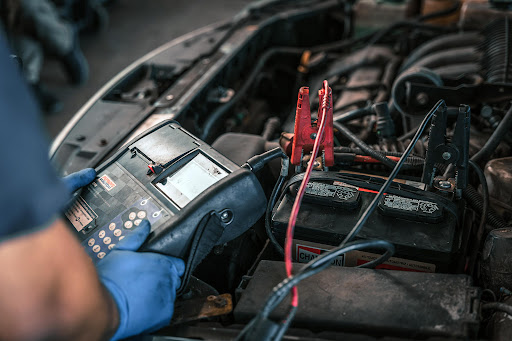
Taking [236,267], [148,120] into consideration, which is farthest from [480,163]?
[148,120]

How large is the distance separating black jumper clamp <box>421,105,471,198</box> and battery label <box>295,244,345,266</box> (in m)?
0.28

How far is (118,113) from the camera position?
172 centimetres

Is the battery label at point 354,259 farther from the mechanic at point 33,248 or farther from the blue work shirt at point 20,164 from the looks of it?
the blue work shirt at point 20,164

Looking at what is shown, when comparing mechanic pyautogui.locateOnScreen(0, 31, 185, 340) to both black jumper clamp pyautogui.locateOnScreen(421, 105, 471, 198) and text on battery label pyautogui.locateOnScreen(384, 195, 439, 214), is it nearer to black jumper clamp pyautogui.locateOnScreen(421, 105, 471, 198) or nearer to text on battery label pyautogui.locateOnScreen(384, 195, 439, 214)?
text on battery label pyautogui.locateOnScreen(384, 195, 439, 214)

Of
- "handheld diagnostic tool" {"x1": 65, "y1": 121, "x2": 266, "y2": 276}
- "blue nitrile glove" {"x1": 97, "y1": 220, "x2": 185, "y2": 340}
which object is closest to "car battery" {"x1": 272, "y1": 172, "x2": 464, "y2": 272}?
"handheld diagnostic tool" {"x1": 65, "y1": 121, "x2": 266, "y2": 276}

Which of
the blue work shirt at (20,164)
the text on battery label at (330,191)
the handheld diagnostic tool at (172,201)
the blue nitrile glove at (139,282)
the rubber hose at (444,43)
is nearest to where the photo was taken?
the blue work shirt at (20,164)

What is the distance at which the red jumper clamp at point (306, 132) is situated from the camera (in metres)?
1.10

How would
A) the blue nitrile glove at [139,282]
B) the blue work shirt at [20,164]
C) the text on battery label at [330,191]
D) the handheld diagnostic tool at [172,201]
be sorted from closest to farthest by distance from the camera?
the blue work shirt at [20,164], the blue nitrile glove at [139,282], the handheld diagnostic tool at [172,201], the text on battery label at [330,191]

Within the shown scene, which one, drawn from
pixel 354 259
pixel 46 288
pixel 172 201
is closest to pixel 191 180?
pixel 172 201

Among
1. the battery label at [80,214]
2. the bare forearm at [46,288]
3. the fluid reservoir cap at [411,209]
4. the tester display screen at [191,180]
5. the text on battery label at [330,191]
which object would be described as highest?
the bare forearm at [46,288]

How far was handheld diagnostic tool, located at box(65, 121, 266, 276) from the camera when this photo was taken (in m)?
0.96

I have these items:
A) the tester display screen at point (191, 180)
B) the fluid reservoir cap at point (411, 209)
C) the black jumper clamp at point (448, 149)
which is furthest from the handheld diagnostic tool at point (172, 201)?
the black jumper clamp at point (448, 149)

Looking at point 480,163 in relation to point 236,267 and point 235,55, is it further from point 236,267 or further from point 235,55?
point 235,55

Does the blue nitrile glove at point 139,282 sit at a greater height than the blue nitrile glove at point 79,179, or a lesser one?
lesser
